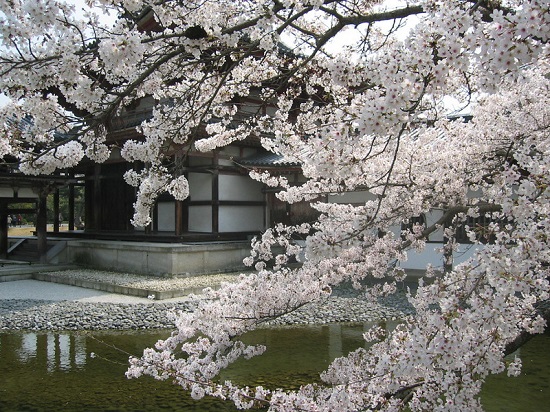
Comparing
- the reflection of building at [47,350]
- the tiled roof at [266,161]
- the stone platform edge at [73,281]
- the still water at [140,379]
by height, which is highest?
the tiled roof at [266,161]

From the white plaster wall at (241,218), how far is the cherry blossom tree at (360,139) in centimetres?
848

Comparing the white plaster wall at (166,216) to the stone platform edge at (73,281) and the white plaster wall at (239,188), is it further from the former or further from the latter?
the stone platform edge at (73,281)

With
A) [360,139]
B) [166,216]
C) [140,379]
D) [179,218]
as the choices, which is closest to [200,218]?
[179,218]

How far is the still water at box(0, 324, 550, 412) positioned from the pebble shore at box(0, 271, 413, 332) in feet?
1.17

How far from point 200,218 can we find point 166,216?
135 cm

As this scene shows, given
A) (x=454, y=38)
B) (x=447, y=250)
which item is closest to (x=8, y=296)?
(x=447, y=250)

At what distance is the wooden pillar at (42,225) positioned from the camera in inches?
553

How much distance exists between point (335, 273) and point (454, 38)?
2949mm

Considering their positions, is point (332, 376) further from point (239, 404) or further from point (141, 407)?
point (141, 407)

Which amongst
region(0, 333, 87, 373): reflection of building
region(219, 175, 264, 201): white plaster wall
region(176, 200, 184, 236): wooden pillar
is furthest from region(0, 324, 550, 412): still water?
region(219, 175, 264, 201): white plaster wall

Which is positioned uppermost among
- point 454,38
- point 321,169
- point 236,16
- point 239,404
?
point 236,16

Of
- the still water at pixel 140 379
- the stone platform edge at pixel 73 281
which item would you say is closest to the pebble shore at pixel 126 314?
the still water at pixel 140 379

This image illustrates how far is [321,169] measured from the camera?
8.39ft

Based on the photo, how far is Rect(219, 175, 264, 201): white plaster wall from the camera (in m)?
13.8
